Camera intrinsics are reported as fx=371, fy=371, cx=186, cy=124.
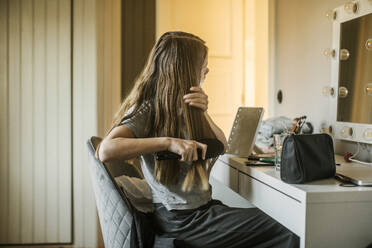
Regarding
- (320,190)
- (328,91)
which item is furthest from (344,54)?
(320,190)

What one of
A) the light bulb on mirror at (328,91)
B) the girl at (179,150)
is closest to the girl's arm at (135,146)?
the girl at (179,150)

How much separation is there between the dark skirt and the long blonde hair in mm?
103

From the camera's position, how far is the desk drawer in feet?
3.46

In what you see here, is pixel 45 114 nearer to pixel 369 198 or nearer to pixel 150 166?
pixel 150 166

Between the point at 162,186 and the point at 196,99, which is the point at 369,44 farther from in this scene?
the point at 162,186

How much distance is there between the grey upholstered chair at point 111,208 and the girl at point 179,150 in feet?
0.27

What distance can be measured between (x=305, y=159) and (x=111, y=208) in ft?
2.07

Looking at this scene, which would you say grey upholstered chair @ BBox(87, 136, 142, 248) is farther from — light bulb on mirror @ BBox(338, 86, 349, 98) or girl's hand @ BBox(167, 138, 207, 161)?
light bulb on mirror @ BBox(338, 86, 349, 98)

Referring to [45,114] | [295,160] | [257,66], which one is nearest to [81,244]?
[45,114]

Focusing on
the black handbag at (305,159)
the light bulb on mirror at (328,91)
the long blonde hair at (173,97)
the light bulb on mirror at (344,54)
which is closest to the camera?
the black handbag at (305,159)

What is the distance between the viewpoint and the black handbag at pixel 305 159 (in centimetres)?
112

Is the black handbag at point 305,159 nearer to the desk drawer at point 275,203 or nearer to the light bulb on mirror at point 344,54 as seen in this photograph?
the desk drawer at point 275,203

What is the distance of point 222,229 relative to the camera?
3.90 feet

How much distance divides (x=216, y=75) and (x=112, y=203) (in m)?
2.23
